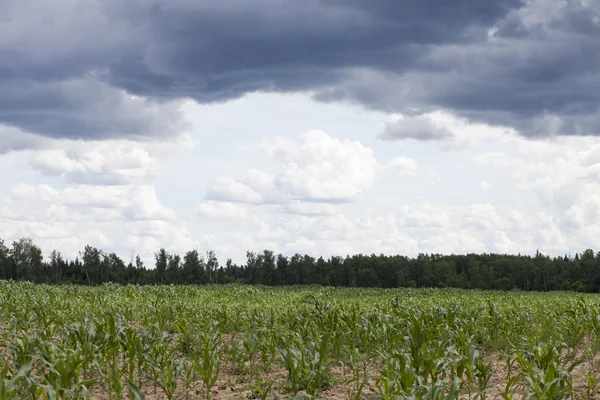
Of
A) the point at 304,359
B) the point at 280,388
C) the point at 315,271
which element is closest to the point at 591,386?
the point at 304,359

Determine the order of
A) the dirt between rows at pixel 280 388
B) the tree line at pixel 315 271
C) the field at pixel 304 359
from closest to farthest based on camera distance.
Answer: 1. the field at pixel 304 359
2. the dirt between rows at pixel 280 388
3. the tree line at pixel 315 271

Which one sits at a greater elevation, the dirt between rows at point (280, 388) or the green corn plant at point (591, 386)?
the green corn plant at point (591, 386)

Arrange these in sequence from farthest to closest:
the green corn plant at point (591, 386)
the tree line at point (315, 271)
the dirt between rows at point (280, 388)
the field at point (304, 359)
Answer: the tree line at point (315, 271) → the dirt between rows at point (280, 388) → the green corn plant at point (591, 386) → the field at point (304, 359)

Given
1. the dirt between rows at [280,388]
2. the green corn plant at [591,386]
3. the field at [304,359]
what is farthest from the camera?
the dirt between rows at [280,388]

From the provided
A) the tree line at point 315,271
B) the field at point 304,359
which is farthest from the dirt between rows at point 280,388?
the tree line at point 315,271

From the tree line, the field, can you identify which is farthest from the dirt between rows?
the tree line

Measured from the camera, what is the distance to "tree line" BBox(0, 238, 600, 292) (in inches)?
3959

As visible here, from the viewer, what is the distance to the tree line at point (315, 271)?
100562 mm

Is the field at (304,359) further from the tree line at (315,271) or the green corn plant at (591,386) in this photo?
the tree line at (315,271)

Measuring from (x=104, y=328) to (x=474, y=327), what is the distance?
7.87m

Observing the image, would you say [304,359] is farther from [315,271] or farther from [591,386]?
[315,271]

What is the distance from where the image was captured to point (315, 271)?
113812 mm

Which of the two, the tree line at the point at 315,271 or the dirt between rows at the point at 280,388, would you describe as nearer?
the dirt between rows at the point at 280,388

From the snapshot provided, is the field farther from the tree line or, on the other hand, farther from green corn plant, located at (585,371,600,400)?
the tree line
